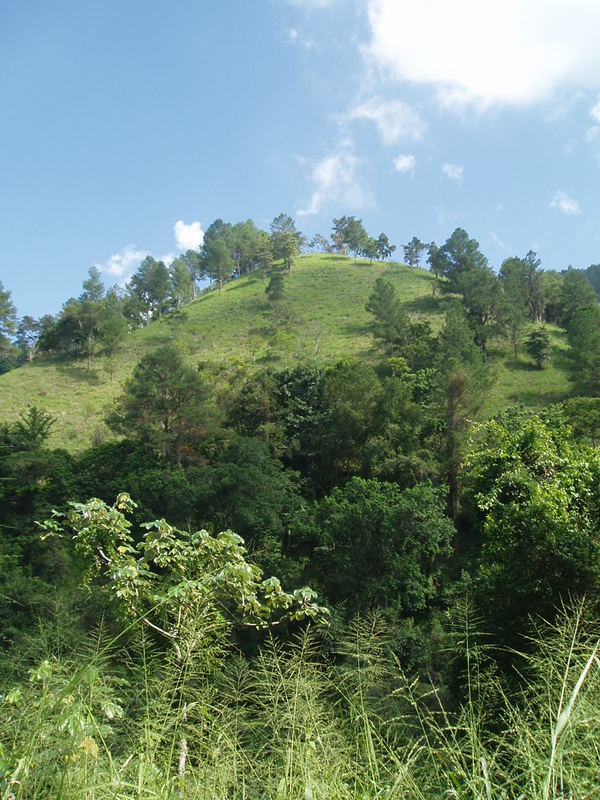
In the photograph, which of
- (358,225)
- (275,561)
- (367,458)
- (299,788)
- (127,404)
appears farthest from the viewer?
(358,225)

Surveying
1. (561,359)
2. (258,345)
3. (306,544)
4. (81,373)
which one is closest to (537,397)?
(561,359)

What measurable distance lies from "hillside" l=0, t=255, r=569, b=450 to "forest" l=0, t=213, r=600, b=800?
1.45 feet

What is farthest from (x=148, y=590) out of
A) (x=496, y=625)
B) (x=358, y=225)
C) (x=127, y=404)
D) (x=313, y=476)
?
(x=358, y=225)

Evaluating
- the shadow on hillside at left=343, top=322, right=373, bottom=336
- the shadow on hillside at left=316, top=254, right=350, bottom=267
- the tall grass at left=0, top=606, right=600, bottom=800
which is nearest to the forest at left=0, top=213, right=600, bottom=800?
the tall grass at left=0, top=606, right=600, bottom=800

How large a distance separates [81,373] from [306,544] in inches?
1582

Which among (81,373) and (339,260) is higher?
(339,260)

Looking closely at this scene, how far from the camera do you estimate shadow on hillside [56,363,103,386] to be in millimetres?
51719

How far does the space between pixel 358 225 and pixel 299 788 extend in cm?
10416

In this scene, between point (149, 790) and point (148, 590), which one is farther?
point (148, 590)

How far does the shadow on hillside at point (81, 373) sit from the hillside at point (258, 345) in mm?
96

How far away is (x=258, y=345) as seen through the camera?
55.8 m

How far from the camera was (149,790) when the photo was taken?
5.44ft

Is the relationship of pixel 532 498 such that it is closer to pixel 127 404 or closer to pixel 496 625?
pixel 496 625

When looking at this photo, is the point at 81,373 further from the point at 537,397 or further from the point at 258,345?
the point at 537,397
